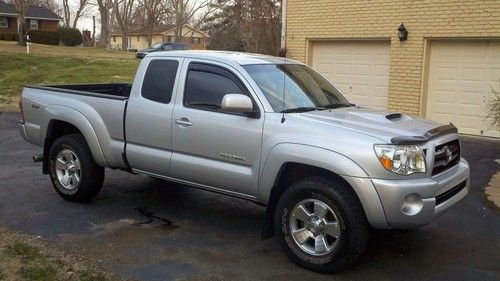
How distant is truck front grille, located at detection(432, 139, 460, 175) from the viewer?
490 centimetres

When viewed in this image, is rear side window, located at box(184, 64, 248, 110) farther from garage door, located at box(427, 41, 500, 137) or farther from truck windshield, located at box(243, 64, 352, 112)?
garage door, located at box(427, 41, 500, 137)

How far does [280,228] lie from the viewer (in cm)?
508

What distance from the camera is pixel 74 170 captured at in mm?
6883

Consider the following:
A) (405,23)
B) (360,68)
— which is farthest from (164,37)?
(405,23)

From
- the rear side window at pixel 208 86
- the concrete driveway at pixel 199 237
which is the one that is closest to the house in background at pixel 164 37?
the concrete driveway at pixel 199 237

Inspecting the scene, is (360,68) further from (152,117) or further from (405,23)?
(152,117)

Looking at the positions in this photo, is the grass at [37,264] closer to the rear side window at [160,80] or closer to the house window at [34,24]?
the rear side window at [160,80]

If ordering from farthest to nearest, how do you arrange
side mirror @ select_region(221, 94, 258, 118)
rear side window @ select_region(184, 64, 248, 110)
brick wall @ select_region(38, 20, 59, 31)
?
brick wall @ select_region(38, 20, 59, 31) → rear side window @ select_region(184, 64, 248, 110) → side mirror @ select_region(221, 94, 258, 118)

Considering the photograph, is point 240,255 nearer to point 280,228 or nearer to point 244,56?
point 280,228

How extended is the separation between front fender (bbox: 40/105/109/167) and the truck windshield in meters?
2.05

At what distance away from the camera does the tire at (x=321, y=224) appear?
4695mm

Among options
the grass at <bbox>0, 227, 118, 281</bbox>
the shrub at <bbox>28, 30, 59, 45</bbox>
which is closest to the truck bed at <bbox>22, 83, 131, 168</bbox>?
the grass at <bbox>0, 227, 118, 281</bbox>

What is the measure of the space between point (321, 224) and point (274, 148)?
0.77 meters

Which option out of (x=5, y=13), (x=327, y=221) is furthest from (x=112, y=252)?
(x=5, y=13)
